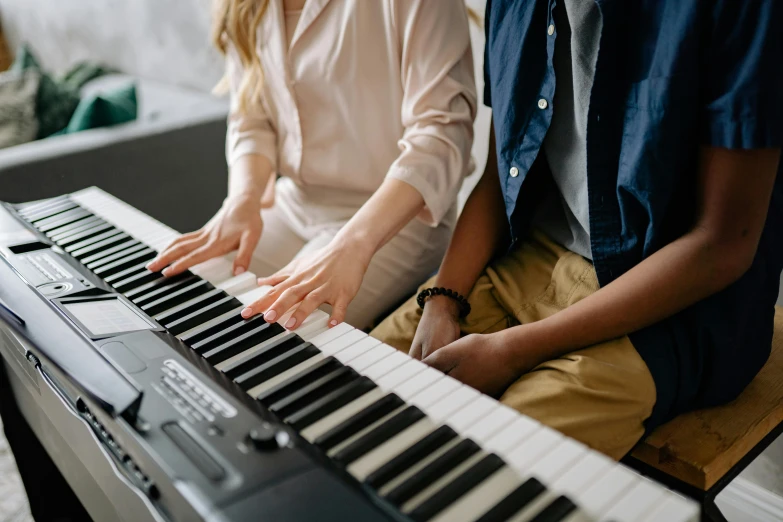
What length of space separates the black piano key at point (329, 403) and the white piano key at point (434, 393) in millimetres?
50

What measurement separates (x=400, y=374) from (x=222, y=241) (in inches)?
21.5

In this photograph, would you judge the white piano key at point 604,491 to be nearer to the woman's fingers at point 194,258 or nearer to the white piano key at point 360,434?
the white piano key at point 360,434

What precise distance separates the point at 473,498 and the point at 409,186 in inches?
27.4

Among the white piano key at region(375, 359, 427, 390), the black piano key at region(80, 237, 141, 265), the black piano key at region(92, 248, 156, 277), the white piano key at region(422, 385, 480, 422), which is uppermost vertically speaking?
the black piano key at region(80, 237, 141, 265)

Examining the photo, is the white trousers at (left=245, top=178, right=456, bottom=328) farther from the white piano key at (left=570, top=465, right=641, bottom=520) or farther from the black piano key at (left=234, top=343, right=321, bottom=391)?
the white piano key at (left=570, top=465, right=641, bottom=520)

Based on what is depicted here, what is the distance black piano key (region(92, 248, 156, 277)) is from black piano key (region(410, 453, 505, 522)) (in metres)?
0.65

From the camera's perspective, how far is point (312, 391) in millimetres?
684

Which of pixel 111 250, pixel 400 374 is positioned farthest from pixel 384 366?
pixel 111 250

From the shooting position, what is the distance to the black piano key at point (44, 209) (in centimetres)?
118

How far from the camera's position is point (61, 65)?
12.0 feet

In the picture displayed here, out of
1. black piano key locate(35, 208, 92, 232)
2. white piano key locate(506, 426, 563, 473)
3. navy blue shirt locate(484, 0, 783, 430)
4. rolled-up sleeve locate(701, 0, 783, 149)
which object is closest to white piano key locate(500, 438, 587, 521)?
white piano key locate(506, 426, 563, 473)

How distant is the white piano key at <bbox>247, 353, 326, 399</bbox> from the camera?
695 mm

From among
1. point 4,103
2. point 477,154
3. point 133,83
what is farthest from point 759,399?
point 4,103

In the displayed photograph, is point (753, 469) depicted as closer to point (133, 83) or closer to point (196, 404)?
point (196, 404)
